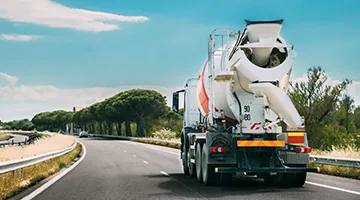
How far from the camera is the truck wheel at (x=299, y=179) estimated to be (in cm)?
1301

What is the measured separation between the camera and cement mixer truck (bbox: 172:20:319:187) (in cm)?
1244

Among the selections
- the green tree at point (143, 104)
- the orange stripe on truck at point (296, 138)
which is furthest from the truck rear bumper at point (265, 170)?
the green tree at point (143, 104)

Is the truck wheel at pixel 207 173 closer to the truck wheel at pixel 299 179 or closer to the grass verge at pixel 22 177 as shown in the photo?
the truck wheel at pixel 299 179

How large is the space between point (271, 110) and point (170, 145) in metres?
35.1

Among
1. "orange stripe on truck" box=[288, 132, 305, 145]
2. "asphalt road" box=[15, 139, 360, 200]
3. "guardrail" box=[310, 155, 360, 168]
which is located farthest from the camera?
"guardrail" box=[310, 155, 360, 168]

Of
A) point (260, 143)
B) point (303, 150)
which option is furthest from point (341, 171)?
point (260, 143)

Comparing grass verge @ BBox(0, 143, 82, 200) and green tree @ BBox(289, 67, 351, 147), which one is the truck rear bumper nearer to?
grass verge @ BBox(0, 143, 82, 200)

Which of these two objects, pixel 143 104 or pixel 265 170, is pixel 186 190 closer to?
pixel 265 170

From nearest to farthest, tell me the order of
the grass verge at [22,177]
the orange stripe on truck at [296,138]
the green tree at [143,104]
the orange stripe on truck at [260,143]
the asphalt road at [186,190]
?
the asphalt road at [186,190]
the grass verge at [22,177]
the orange stripe on truck at [260,143]
the orange stripe on truck at [296,138]
the green tree at [143,104]

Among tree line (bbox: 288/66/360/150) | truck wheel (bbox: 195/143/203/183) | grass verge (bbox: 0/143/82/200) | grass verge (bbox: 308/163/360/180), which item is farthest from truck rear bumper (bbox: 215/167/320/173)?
tree line (bbox: 288/66/360/150)

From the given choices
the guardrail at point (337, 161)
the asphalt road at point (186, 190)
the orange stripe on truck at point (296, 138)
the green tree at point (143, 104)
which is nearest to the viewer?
the asphalt road at point (186, 190)

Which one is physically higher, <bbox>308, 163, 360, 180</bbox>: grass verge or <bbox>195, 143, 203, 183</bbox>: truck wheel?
<bbox>195, 143, 203, 183</bbox>: truck wheel

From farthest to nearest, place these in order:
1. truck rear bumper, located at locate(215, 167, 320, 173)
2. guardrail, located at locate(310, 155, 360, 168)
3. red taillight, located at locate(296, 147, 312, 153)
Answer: guardrail, located at locate(310, 155, 360, 168), red taillight, located at locate(296, 147, 312, 153), truck rear bumper, located at locate(215, 167, 320, 173)

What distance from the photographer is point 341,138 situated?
31797mm
